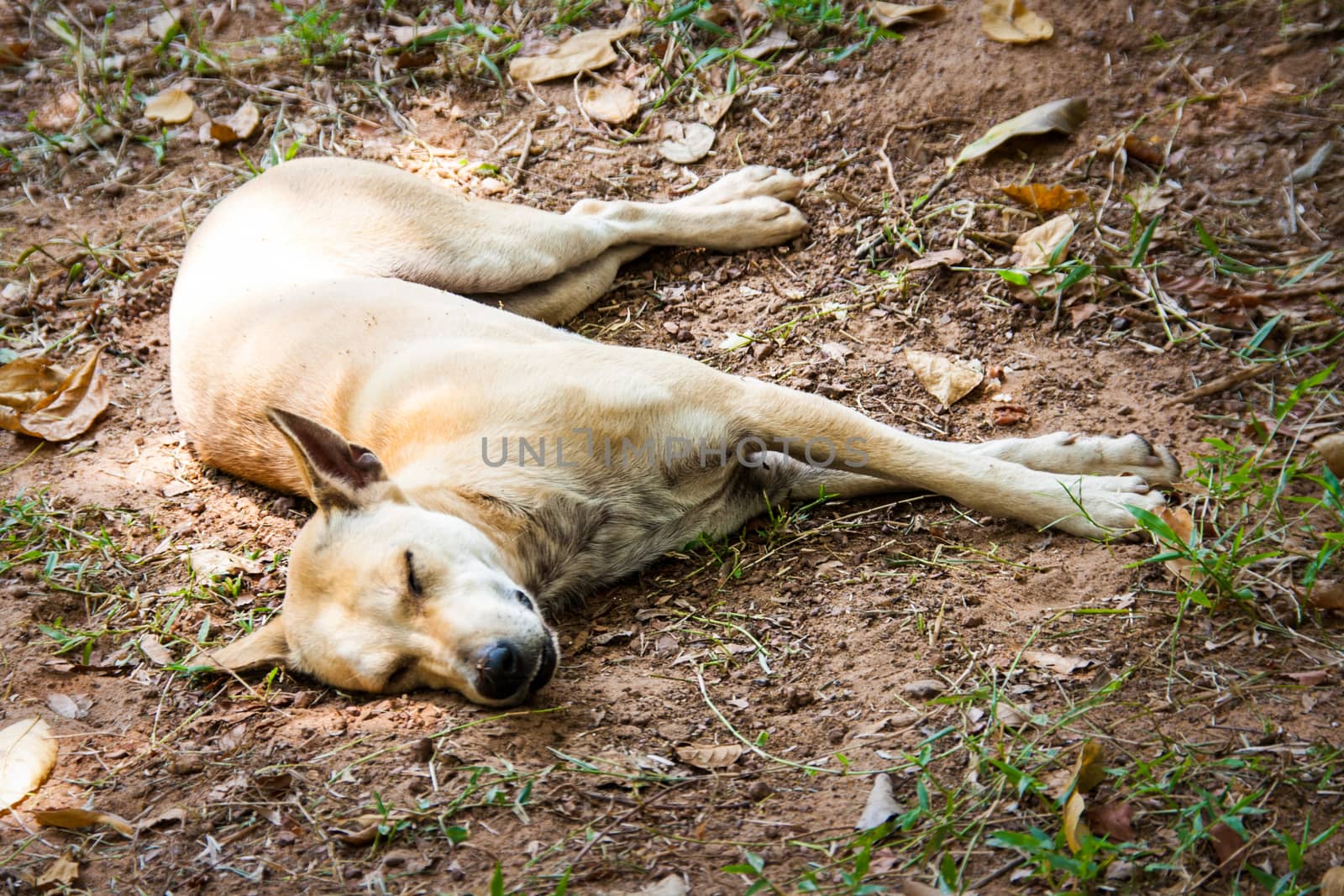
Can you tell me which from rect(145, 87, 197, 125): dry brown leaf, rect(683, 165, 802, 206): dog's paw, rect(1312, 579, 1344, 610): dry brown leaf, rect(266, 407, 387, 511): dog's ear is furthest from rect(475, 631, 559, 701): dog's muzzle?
rect(145, 87, 197, 125): dry brown leaf

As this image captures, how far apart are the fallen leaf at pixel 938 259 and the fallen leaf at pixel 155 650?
9.90 ft

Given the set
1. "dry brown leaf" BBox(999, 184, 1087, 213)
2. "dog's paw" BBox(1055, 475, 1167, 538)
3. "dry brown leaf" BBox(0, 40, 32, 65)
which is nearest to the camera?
"dog's paw" BBox(1055, 475, 1167, 538)

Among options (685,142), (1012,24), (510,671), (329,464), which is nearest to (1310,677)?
(510,671)

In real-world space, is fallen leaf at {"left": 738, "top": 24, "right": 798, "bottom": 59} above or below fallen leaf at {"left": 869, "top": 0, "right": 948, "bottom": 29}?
below

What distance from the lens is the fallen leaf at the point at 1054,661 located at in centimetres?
287

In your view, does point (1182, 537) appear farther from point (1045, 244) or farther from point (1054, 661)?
point (1045, 244)

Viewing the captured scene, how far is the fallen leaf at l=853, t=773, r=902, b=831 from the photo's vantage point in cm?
251

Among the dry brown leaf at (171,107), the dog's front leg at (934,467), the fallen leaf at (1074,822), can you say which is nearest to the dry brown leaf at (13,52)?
the dry brown leaf at (171,107)

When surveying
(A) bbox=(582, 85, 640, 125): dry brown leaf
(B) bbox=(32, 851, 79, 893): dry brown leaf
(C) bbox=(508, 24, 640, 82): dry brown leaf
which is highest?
(C) bbox=(508, 24, 640, 82): dry brown leaf

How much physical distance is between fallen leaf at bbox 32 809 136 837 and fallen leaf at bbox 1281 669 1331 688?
2909 millimetres

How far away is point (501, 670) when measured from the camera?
3.02 metres

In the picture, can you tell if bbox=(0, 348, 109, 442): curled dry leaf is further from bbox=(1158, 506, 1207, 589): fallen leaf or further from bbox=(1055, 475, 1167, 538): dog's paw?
bbox=(1158, 506, 1207, 589): fallen leaf

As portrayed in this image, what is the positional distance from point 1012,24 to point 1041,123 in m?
0.62

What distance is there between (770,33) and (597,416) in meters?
2.80
